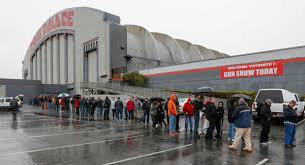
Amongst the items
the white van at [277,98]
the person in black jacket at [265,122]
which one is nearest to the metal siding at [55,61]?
the white van at [277,98]

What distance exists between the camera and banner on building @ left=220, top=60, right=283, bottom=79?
87.2 ft

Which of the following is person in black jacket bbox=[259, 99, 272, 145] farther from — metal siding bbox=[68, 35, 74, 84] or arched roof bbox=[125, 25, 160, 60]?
metal siding bbox=[68, 35, 74, 84]

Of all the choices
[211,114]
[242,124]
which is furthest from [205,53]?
[242,124]

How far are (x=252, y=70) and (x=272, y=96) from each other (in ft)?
45.9

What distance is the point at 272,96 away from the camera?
49.4ft

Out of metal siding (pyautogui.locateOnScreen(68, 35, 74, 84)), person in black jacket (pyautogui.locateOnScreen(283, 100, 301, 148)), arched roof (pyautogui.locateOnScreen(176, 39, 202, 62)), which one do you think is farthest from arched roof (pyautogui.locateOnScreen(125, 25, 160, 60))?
person in black jacket (pyautogui.locateOnScreen(283, 100, 301, 148))

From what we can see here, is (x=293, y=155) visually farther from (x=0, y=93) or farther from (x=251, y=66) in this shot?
(x=0, y=93)

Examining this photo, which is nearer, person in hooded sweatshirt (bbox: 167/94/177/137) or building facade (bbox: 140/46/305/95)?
person in hooded sweatshirt (bbox: 167/94/177/137)

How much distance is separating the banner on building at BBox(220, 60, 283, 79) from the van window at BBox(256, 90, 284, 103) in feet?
41.1

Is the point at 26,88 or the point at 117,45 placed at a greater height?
the point at 117,45

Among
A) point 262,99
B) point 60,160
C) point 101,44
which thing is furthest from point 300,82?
point 101,44

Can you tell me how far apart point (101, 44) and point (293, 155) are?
40.9m

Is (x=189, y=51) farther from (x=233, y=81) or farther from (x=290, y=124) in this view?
(x=290, y=124)

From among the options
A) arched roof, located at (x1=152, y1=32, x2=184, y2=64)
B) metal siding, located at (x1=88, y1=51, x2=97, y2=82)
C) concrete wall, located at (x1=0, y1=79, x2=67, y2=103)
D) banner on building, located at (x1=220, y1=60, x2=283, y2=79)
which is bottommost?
concrete wall, located at (x1=0, y1=79, x2=67, y2=103)
